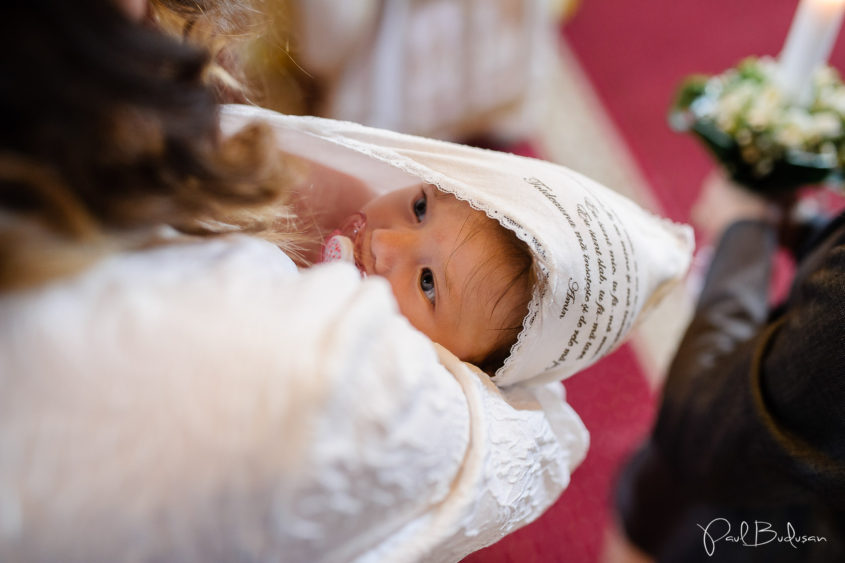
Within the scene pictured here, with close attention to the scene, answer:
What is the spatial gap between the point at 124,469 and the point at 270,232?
0.26 meters

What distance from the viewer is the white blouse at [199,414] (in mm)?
305

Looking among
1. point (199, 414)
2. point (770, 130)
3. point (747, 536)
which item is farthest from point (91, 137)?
point (770, 130)

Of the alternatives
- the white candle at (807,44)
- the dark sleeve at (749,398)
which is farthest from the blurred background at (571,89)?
the white candle at (807,44)

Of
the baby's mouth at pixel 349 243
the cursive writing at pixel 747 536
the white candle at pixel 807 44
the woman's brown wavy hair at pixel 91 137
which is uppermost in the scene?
the white candle at pixel 807 44

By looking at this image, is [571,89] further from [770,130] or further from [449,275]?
[449,275]

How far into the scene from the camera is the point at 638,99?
2.02 metres

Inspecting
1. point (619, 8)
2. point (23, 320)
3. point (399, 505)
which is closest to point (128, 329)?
point (23, 320)

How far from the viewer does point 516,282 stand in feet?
2.09

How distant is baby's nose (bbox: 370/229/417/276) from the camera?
654 mm

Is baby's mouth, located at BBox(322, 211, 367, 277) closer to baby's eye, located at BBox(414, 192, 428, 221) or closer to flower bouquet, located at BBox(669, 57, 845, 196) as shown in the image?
baby's eye, located at BBox(414, 192, 428, 221)

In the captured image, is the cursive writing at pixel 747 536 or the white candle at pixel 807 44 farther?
the white candle at pixel 807 44

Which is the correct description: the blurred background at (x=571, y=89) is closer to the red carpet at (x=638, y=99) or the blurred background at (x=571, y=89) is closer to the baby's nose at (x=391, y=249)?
the red carpet at (x=638, y=99)

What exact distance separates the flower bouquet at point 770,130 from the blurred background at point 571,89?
0.55 m

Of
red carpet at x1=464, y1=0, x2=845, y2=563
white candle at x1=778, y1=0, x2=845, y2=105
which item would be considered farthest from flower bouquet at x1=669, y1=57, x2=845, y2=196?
red carpet at x1=464, y1=0, x2=845, y2=563
